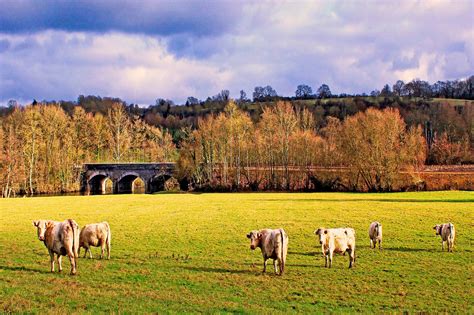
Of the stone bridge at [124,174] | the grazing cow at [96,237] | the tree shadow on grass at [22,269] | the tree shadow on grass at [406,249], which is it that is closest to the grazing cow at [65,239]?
the tree shadow on grass at [22,269]

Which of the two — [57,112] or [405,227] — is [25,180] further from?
[405,227]

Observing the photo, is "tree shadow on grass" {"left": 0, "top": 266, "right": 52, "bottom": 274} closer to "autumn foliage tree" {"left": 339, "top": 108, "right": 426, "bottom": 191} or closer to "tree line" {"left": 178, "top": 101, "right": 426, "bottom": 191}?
"autumn foliage tree" {"left": 339, "top": 108, "right": 426, "bottom": 191}

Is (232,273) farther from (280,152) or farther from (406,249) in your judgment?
(280,152)

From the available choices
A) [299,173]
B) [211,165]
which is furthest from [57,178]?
[299,173]

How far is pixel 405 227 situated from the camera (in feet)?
110

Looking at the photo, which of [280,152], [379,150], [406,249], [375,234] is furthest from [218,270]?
[280,152]

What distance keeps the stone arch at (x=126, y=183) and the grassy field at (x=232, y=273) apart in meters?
60.2

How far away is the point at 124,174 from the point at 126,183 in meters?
5.80

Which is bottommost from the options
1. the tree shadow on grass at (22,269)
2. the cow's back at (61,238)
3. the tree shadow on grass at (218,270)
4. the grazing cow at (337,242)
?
the tree shadow on grass at (218,270)

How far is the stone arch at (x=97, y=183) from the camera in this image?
321 feet

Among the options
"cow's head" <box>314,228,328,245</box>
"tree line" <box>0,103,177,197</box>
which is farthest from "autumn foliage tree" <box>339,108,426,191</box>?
"cow's head" <box>314,228,328,245</box>

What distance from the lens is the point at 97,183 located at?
333 ft

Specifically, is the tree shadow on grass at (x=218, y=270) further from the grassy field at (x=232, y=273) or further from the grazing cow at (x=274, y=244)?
the grazing cow at (x=274, y=244)

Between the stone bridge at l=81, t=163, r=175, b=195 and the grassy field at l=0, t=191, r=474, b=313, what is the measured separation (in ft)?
194
